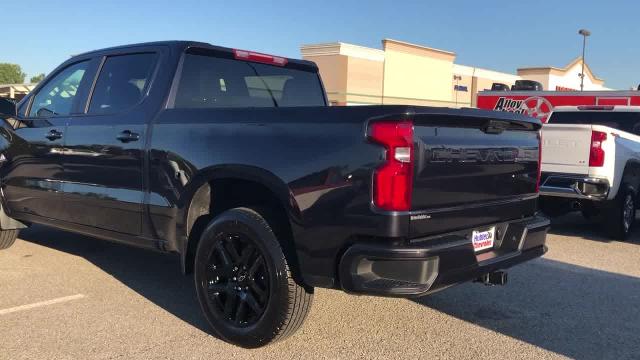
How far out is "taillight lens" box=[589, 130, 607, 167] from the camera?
23.0 feet

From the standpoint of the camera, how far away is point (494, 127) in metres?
3.65

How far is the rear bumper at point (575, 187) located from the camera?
23.1 ft

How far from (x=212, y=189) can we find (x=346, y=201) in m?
1.21

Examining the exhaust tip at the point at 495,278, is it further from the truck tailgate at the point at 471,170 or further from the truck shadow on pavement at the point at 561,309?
the truck shadow on pavement at the point at 561,309

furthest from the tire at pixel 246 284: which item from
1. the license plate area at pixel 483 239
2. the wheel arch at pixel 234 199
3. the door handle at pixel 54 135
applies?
the door handle at pixel 54 135

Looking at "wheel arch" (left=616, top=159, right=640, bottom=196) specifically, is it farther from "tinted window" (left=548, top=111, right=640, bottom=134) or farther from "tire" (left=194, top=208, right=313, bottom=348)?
"tire" (left=194, top=208, right=313, bottom=348)

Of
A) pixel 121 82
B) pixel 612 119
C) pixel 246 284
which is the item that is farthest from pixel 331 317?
pixel 612 119

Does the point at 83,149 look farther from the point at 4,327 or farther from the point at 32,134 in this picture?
the point at 4,327

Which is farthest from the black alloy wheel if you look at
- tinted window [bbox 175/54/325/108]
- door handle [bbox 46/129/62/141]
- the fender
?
the fender

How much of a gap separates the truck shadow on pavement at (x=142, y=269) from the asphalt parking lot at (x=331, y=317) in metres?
0.02

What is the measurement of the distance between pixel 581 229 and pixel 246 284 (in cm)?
642

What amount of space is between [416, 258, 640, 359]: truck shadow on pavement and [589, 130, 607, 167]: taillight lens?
1688 mm

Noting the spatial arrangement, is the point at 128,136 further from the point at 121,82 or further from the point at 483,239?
the point at 483,239

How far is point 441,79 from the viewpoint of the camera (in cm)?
5331
